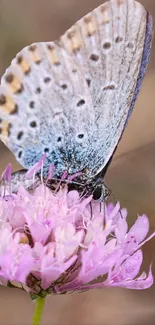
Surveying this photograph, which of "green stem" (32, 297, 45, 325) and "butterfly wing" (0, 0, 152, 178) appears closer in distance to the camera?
"green stem" (32, 297, 45, 325)

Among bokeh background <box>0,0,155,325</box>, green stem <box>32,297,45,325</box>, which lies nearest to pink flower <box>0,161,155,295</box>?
green stem <box>32,297,45,325</box>

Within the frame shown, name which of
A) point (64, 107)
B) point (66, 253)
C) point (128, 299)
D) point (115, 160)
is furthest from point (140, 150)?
point (66, 253)

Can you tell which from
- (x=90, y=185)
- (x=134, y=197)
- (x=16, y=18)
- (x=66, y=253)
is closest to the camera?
(x=66, y=253)

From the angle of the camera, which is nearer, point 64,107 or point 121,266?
point 121,266

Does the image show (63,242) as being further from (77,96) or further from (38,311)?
(77,96)

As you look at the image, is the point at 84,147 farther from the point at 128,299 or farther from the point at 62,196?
the point at 128,299

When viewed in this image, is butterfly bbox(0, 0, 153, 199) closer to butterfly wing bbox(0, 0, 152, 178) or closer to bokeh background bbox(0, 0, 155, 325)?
butterfly wing bbox(0, 0, 152, 178)
